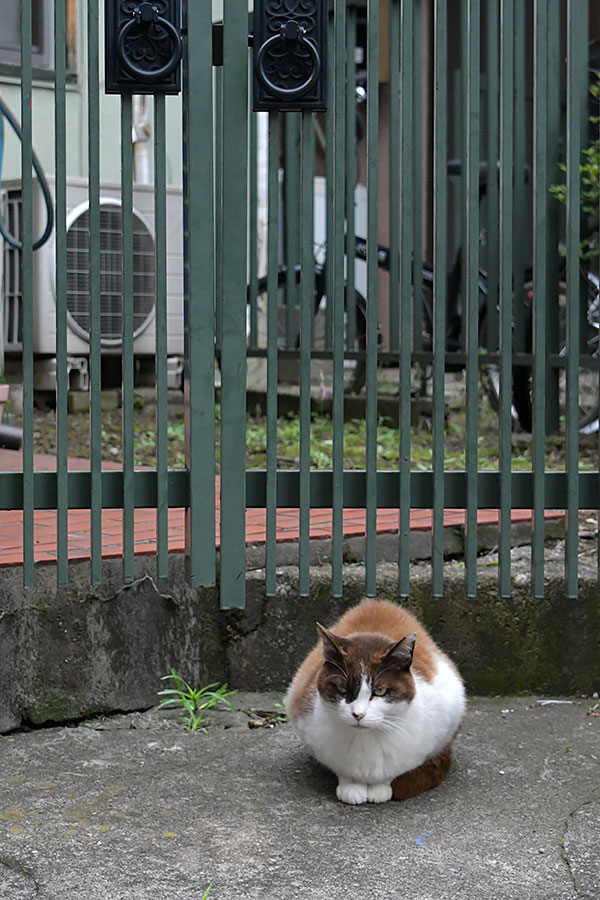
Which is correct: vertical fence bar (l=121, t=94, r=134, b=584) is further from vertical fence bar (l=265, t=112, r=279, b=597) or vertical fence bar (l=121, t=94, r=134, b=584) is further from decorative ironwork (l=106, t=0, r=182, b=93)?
vertical fence bar (l=265, t=112, r=279, b=597)

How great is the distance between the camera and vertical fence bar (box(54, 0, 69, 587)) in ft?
8.26

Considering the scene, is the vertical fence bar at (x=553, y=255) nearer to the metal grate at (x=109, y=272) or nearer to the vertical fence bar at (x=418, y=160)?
the vertical fence bar at (x=418, y=160)

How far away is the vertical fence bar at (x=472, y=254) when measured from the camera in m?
2.67

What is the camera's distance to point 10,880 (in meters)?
2.07

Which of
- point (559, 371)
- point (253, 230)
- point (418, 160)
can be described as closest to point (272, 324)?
point (253, 230)

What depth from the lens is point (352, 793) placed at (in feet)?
8.39

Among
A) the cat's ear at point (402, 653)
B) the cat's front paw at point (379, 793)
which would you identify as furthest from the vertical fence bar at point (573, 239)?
the cat's front paw at point (379, 793)

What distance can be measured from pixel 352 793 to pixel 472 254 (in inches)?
52.5

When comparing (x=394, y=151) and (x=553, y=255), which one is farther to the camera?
(x=553, y=255)

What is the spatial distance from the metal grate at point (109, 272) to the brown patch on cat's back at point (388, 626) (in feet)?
11.6

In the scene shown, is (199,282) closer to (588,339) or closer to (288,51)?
(288,51)

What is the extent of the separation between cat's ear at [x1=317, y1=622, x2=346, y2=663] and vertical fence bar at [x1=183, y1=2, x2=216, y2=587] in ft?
1.16

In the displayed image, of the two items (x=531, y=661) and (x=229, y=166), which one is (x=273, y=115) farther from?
(x=531, y=661)

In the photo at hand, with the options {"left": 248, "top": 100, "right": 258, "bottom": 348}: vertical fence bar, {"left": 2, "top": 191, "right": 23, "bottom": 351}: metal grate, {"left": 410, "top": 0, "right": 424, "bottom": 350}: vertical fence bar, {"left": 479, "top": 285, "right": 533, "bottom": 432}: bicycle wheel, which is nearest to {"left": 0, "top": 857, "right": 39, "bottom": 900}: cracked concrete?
{"left": 248, "top": 100, "right": 258, "bottom": 348}: vertical fence bar
